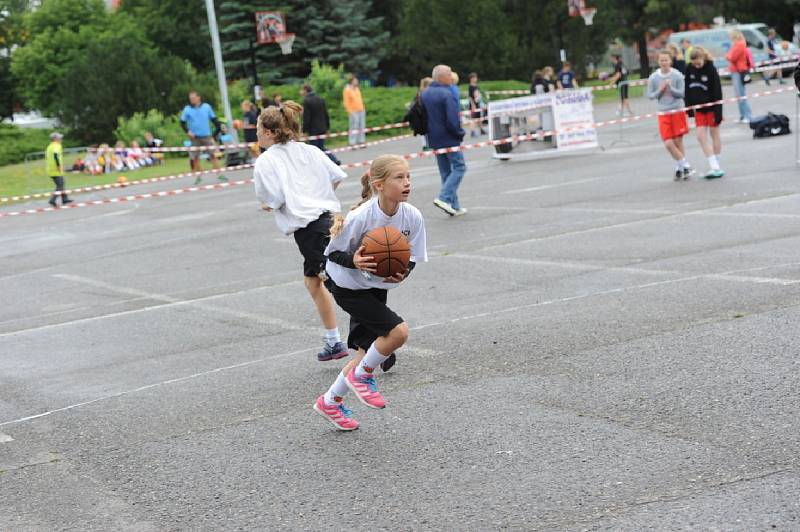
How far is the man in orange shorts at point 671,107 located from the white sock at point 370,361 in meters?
10.8

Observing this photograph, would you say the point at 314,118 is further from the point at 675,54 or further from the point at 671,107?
the point at 671,107

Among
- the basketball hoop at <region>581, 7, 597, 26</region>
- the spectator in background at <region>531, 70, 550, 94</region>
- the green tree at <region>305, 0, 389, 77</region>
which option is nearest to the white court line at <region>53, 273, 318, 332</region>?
the spectator in background at <region>531, 70, 550, 94</region>

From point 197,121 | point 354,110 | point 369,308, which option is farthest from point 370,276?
point 354,110

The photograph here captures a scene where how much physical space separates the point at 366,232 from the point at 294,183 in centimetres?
185

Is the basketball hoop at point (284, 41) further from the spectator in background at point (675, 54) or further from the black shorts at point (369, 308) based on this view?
the black shorts at point (369, 308)

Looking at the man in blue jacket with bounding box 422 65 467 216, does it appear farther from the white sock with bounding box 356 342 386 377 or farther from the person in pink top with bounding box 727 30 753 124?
the person in pink top with bounding box 727 30 753 124

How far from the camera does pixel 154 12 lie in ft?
222

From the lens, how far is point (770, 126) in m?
22.0

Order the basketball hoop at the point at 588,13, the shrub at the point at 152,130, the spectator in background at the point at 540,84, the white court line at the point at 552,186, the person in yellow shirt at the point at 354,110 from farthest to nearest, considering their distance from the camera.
Result: 1. the basketball hoop at the point at 588,13
2. the shrub at the point at 152,130
3. the person in yellow shirt at the point at 354,110
4. the spectator in background at the point at 540,84
5. the white court line at the point at 552,186

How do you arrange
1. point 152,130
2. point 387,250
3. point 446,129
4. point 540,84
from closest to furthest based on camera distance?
point 387,250
point 446,129
point 540,84
point 152,130

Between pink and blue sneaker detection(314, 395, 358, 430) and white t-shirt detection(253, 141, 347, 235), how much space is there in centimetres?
194

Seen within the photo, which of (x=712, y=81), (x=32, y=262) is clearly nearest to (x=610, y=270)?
(x=712, y=81)

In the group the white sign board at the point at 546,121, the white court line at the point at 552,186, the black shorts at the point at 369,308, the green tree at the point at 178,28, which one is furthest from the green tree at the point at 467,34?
the black shorts at the point at 369,308

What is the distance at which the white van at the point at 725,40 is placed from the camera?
4906cm
